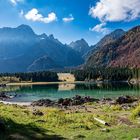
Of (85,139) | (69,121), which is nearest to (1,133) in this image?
(85,139)

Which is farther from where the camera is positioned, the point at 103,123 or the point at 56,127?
the point at 103,123

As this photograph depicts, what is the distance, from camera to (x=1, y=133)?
34406 mm

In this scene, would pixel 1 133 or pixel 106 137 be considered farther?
pixel 106 137

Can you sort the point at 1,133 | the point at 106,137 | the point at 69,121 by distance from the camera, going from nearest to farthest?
the point at 1,133 < the point at 106,137 < the point at 69,121

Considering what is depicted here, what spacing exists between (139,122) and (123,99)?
180 feet

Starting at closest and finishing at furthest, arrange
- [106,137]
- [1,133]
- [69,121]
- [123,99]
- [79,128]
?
[1,133] < [106,137] < [79,128] < [69,121] < [123,99]

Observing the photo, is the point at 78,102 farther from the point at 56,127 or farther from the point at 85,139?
the point at 85,139

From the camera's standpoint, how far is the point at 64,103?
351ft

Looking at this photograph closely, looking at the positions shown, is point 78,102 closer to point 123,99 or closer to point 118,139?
point 123,99

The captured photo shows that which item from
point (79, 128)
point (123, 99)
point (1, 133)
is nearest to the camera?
point (1, 133)

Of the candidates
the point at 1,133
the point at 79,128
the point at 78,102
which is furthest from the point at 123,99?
the point at 1,133

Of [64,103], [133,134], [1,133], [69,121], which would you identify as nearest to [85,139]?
[133,134]

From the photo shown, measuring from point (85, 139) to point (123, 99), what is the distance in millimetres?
71615

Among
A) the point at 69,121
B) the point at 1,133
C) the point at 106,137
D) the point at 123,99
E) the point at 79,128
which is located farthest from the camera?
the point at 123,99
